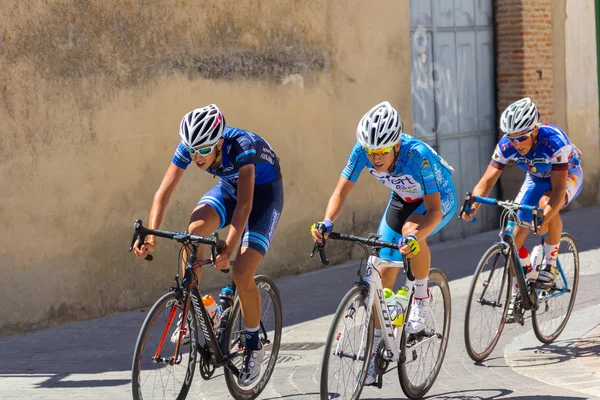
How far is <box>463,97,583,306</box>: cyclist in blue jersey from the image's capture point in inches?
307

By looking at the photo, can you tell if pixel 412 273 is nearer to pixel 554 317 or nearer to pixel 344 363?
pixel 344 363

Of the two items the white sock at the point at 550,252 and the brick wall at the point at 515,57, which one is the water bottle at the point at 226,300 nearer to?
the white sock at the point at 550,252

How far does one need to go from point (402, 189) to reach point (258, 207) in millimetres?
915

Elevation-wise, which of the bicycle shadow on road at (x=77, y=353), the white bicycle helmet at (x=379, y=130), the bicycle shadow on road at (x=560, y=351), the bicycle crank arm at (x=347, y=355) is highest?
the white bicycle helmet at (x=379, y=130)

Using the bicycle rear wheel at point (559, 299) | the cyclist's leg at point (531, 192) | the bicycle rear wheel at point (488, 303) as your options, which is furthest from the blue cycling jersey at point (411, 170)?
the bicycle rear wheel at point (559, 299)

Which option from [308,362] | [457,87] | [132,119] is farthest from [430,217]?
[457,87]

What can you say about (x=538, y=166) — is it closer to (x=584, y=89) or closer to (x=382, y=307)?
(x=382, y=307)

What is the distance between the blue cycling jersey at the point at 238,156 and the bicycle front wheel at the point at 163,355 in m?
0.94

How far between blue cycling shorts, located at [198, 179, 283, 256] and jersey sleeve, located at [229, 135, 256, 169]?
14.7 inches

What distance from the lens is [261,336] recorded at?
22.6 ft

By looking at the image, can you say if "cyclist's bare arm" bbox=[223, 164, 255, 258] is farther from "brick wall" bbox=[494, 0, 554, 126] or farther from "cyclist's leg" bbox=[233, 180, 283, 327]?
"brick wall" bbox=[494, 0, 554, 126]

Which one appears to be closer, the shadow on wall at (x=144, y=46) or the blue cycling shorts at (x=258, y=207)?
the blue cycling shorts at (x=258, y=207)

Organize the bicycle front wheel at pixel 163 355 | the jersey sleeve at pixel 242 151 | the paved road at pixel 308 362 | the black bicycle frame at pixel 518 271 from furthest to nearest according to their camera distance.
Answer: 1. the black bicycle frame at pixel 518 271
2. the paved road at pixel 308 362
3. the jersey sleeve at pixel 242 151
4. the bicycle front wheel at pixel 163 355

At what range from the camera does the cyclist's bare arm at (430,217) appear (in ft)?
21.0
